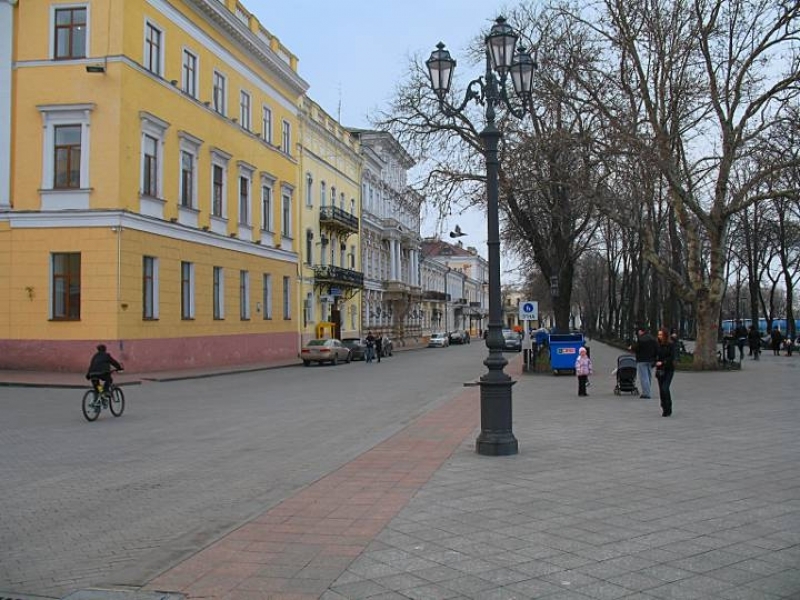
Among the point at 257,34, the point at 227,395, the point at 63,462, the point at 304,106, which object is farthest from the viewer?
the point at 304,106

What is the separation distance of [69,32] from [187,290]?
1099cm

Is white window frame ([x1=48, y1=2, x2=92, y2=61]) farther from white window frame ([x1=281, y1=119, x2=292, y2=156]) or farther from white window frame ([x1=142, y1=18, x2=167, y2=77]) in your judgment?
white window frame ([x1=281, y1=119, x2=292, y2=156])

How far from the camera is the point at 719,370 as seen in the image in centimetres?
2803

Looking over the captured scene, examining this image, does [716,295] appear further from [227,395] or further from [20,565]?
[20,565]

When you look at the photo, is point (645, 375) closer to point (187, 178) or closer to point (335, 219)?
point (187, 178)

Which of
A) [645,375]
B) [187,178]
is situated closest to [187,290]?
[187,178]

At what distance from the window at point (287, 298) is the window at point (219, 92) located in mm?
11606

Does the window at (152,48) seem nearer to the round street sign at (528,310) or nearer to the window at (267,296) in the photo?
the window at (267,296)

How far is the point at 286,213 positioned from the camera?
4509cm

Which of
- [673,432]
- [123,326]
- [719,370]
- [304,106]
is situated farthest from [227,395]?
[304,106]

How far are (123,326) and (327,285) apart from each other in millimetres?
24736

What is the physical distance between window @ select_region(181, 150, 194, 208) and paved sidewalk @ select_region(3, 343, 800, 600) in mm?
23450

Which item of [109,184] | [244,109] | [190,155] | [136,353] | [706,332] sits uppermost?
[244,109]

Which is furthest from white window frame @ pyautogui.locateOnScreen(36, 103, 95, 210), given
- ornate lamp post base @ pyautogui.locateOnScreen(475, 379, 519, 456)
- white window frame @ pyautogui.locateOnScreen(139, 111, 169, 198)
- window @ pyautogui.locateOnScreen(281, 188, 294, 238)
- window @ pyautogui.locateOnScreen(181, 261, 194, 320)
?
ornate lamp post base @ pyautogui.locateOnScreen(475, 379, 519, 456)
